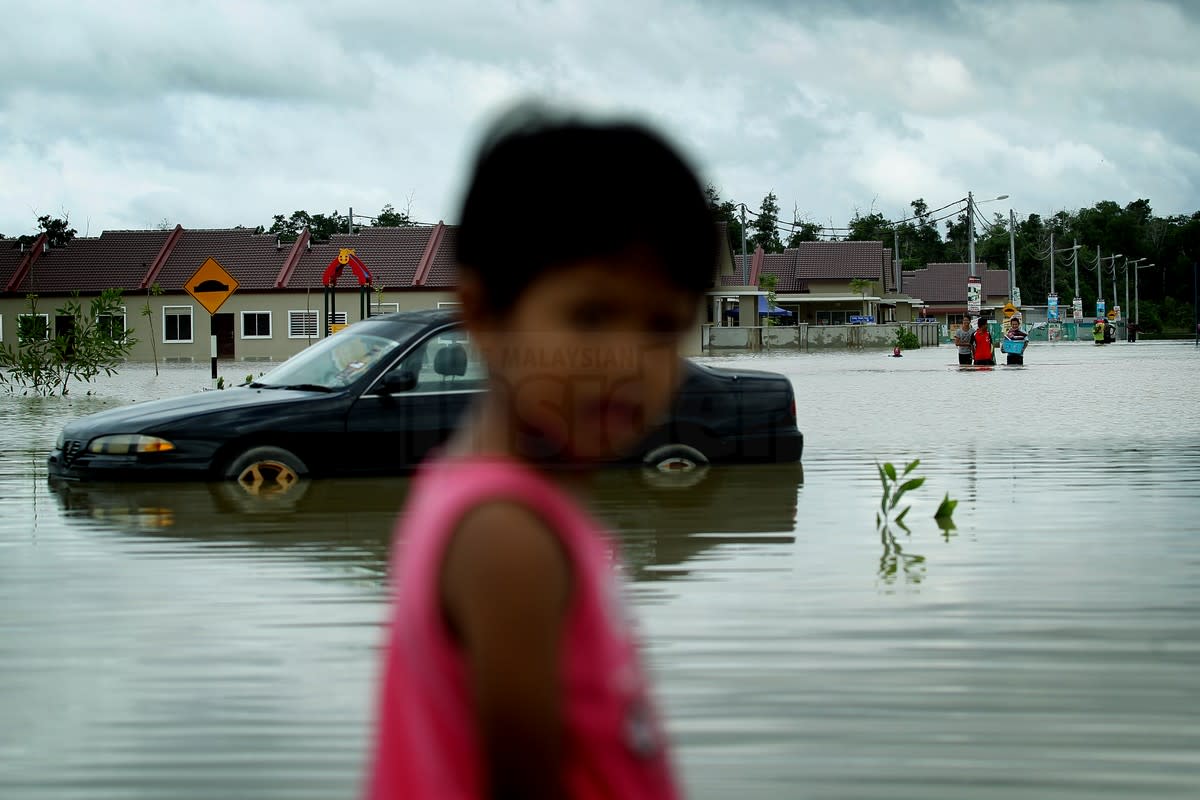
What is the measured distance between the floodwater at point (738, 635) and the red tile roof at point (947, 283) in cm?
Result: 12324

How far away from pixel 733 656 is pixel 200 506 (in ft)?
18.3

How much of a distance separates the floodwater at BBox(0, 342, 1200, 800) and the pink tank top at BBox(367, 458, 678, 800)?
2.72 m

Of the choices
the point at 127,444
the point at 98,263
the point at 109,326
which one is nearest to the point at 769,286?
the point at 98,263

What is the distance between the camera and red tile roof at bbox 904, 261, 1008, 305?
13075 cm

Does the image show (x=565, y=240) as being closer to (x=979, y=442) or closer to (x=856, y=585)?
(x=856, y=585)

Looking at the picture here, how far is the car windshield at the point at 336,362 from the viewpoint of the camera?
11.1 metres

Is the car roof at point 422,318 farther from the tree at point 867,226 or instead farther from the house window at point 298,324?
the tree at point 867,226

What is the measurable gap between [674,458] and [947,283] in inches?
4944

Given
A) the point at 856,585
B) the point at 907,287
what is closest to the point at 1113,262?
the point at 907,287

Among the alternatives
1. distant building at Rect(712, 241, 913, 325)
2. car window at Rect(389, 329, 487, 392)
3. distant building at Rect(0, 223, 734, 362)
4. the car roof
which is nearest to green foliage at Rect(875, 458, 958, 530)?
car window at Rect(389, 329, 487, 392)

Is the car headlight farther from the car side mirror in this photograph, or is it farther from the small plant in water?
the small plant in water

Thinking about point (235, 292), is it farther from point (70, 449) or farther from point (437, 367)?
point (437, 367)

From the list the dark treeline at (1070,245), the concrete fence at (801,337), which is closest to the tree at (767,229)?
the dark treeline at (1070,245)

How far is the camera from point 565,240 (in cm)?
128
